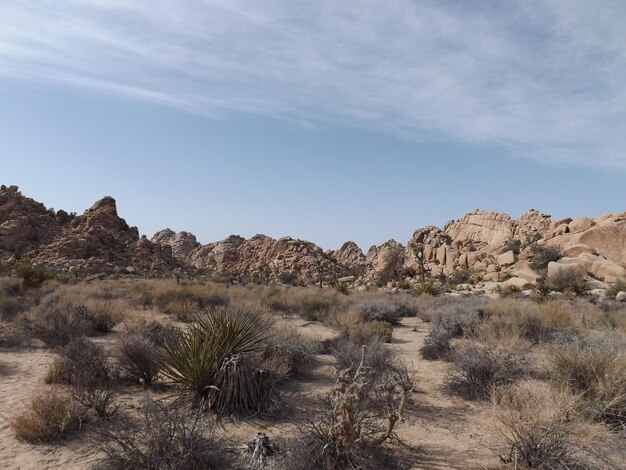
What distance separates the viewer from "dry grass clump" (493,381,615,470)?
411cm

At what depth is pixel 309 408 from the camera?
667 cm

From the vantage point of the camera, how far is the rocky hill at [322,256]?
39000mm

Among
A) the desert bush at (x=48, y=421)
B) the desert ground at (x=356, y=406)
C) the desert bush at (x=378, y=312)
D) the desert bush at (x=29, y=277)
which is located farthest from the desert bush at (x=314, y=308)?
the desert bush at (x=29, y=277)

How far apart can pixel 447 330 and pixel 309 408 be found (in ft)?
20.1

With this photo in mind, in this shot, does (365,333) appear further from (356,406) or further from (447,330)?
(356,406)

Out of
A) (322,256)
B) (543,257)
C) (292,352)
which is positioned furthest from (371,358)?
(322,256)

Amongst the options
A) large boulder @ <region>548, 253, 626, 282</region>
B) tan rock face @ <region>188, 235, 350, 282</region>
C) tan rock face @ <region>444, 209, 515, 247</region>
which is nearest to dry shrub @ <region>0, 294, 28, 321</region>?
large boulder @ <region>548, 253, 626, 282</region>

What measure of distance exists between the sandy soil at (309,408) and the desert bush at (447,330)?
1.40ft

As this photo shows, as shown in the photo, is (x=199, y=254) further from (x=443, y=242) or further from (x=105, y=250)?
(x=443, y=242)

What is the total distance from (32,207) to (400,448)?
6562 centimetres

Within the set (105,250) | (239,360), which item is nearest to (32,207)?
(105,250)

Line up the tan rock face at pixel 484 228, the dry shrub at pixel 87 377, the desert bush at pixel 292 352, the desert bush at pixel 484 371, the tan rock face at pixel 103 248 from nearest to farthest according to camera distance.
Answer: the dry shrub at pixel 87 377 → the desert bush at pixel 484 371 → the desert bush at pixel 292 352 → the tan rock face at pixel 103 248 → the tan rock face at pixel 484 228

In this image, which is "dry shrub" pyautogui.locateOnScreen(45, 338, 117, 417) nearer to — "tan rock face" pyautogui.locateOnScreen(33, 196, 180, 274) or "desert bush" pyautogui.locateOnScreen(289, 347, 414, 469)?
"desert bush" pyautogui.locateOnScreen(289, 347, 414, 469)

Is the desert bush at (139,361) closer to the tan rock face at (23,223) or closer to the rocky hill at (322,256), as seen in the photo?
the rocky hill at (322,256)
